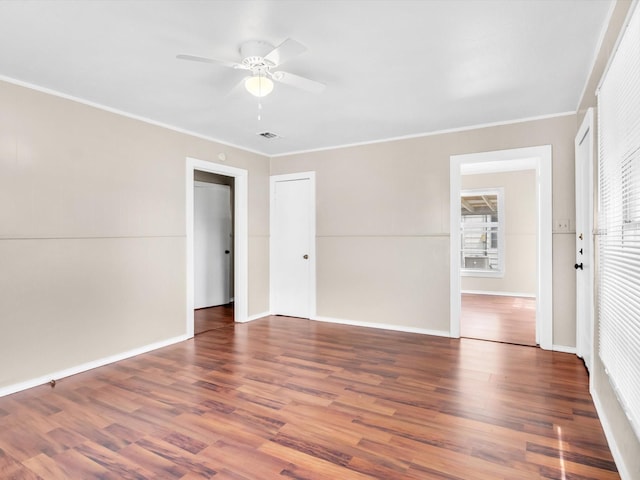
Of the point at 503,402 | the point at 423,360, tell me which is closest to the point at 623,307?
the point at 503,402

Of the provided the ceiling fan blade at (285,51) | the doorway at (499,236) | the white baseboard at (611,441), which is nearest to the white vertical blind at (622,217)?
the white baseboard at (611,441)

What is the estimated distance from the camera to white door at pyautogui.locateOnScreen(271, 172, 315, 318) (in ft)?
17.8

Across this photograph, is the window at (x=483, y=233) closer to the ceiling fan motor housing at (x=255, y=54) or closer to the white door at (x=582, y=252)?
the white door at (x=582, y=252)

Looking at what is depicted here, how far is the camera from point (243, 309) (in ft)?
17.2

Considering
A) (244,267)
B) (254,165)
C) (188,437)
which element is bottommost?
(188,437)

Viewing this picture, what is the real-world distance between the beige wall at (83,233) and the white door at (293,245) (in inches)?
61.9

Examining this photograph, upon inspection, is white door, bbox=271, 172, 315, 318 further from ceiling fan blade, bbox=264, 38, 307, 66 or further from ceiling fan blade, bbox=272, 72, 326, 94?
ceiling fan blade, bbox=264, 38, 307, 66

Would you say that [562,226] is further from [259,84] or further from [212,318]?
[212,318]

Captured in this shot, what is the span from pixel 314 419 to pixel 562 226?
3215 millimetres

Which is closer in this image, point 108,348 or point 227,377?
point 227,377

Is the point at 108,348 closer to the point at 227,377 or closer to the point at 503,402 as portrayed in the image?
the point at 227,377

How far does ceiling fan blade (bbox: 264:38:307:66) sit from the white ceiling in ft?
0.45

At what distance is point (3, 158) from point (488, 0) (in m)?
3.57

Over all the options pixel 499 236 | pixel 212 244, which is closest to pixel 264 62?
pixel 212 244
